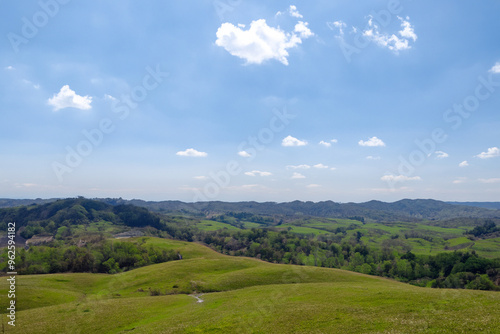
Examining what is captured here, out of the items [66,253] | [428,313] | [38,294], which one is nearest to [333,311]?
[428,313]

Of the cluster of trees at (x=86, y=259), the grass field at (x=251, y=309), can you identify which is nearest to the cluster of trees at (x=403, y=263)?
the grass field at (x=251, y=309)

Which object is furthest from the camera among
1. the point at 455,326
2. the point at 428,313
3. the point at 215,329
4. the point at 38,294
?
the point at 38,294

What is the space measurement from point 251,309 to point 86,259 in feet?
350

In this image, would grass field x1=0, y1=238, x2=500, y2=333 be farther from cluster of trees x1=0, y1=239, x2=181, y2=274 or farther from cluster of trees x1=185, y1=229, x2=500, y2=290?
cluster of trees x1=185, y1=229, x2=500, y2=290

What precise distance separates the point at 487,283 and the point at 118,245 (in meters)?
176

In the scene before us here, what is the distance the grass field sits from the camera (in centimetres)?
3184

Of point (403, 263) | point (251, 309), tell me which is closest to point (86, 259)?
point (251, 309)

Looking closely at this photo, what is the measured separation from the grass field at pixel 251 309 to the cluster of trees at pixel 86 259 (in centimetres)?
3323

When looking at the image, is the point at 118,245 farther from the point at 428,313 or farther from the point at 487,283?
the point at 487,283

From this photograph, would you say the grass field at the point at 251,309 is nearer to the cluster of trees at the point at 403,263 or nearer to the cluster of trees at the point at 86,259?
the cluster of trees at the point at 86,259

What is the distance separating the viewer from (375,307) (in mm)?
39812

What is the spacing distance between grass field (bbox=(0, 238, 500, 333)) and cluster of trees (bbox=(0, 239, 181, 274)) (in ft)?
109

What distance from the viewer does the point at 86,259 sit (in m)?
120

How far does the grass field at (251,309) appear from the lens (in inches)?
1254
